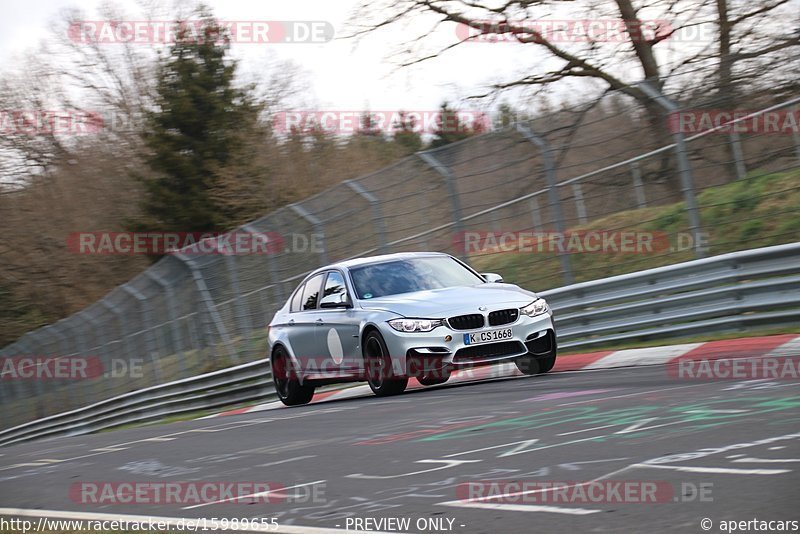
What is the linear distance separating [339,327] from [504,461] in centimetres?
631

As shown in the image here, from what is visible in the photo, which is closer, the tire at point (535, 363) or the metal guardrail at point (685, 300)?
the metal guardrail at point (685, 300)

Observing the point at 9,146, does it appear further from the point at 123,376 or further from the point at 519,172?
the point at 519,172

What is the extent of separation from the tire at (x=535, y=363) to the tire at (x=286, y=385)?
9.94ft

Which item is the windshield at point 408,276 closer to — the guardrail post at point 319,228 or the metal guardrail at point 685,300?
the metal guardrail at point 685,300

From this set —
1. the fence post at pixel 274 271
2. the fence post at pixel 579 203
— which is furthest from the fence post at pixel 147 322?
the fence post at pixel 579 203

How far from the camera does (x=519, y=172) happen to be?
14508 mm

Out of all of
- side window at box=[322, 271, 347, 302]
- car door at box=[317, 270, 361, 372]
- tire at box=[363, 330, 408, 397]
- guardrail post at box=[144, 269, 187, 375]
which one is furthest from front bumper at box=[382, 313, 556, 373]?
guardrail post at box=[144, 269, 187, 375]

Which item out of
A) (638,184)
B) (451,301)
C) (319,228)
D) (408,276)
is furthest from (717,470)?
(319,228)

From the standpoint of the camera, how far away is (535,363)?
12219 mm

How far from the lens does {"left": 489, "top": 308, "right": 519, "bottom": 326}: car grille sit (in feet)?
37.9

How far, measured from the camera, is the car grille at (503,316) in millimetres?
11552

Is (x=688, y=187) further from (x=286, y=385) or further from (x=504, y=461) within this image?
(x=504, y=461)

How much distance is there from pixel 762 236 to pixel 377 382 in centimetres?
542

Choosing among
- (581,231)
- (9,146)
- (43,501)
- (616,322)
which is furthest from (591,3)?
(9,146)
